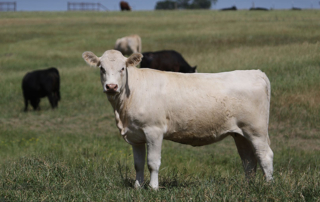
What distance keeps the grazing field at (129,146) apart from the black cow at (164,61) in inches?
58.0

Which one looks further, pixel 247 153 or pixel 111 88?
pixel 247 153

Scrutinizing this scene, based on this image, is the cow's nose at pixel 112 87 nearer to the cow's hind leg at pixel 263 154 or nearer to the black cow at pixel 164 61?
the cow's hind leg at pixel 263 154

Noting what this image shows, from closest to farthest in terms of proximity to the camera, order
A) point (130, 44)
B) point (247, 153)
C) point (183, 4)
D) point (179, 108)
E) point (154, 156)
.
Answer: point (154, 156), point (179, 108), point (247, 153), point (130, 44), point (183, 4)

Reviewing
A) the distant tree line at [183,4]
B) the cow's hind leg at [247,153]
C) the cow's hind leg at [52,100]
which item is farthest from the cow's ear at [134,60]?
the distant tree line at [183,4]

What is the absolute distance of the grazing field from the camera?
192 inches

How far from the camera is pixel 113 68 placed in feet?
17.4

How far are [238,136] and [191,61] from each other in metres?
14.5

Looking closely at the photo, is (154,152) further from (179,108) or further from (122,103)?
(122,103)

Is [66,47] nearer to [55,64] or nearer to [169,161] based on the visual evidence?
[55,64]

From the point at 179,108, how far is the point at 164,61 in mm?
10835

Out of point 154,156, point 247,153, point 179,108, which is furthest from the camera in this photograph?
point 247,153

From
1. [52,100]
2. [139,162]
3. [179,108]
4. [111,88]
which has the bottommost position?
[52,100]

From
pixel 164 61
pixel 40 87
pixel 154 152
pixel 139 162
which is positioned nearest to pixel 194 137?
pixel 154 152

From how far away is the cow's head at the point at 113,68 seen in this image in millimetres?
5125
